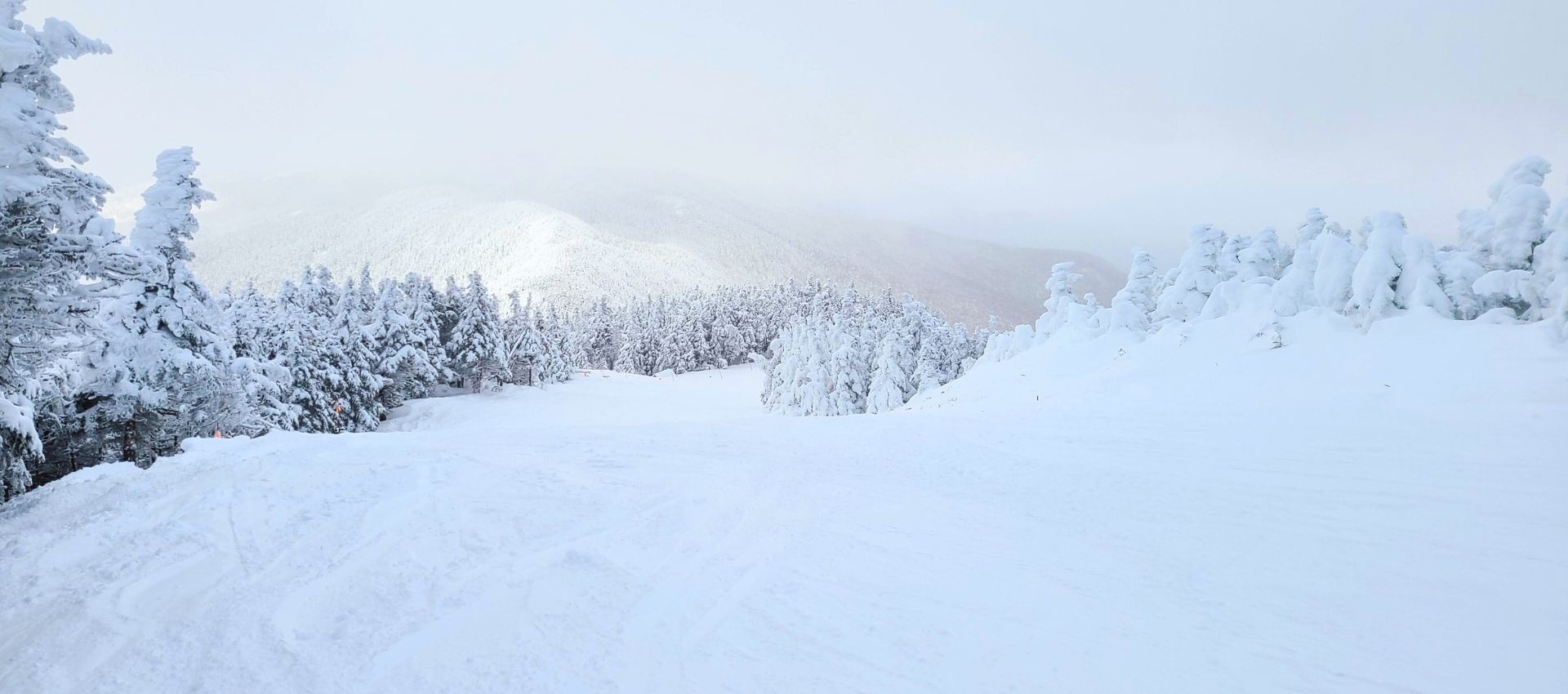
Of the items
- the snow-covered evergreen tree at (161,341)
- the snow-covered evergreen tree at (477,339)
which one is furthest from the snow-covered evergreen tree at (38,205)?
the snow-covered evergreen tree at (477,339)

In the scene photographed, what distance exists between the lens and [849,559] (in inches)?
251

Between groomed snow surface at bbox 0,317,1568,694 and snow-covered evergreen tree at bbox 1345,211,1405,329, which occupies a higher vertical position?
snow-covered evergreen tree at bbox 1345,211,1405,329

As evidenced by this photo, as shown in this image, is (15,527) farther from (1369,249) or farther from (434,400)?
(434,400)

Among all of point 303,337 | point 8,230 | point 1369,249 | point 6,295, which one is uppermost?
point 1369,249

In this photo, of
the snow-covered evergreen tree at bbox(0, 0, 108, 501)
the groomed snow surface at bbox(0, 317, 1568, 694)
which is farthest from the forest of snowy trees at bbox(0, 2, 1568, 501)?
the groomed snow surface at bbox(0, 317, 1568, 694)

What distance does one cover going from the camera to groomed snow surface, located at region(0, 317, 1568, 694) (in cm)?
448

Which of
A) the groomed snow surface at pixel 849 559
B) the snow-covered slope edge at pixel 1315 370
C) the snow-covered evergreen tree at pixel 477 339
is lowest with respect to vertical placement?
the snow-covered evergreen tree at pixel 477 339

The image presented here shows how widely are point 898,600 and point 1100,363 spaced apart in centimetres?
1722

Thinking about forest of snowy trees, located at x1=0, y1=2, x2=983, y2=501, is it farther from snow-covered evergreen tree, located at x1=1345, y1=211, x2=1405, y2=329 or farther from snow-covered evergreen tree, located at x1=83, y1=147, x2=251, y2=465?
snow-covered evergreen tree, located at x1=1345, y1=211, x2=1405, y2=329

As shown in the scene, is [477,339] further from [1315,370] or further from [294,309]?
[1315,370]

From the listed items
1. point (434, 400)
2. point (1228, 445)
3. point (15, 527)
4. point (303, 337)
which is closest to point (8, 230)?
point (15, 527)

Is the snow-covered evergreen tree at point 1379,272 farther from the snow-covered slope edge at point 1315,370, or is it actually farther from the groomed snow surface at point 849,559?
the groomed snow surface at point 849,559

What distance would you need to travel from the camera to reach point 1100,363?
803 inches

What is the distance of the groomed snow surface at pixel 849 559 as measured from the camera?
176 inches
